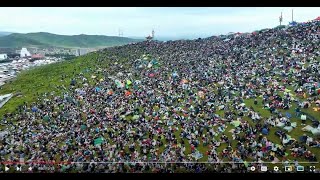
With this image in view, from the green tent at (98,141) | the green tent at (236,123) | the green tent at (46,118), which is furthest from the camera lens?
the green tent at (46,118)

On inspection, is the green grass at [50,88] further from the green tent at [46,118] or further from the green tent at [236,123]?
the green tent at [46,118]

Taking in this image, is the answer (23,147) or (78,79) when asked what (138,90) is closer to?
(78,79)

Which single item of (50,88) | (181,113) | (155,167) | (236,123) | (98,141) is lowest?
(155,167)

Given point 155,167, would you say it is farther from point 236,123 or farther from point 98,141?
point 236,123

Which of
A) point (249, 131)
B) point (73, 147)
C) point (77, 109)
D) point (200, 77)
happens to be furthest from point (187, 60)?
point (73, 147)

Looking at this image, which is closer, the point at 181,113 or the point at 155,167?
the point at 155,167

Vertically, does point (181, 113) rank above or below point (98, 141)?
above

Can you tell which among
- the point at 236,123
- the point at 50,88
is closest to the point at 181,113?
the point at 236,123

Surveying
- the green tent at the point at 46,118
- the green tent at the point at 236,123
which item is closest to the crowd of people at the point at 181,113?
the green tent at the point at 236,123
